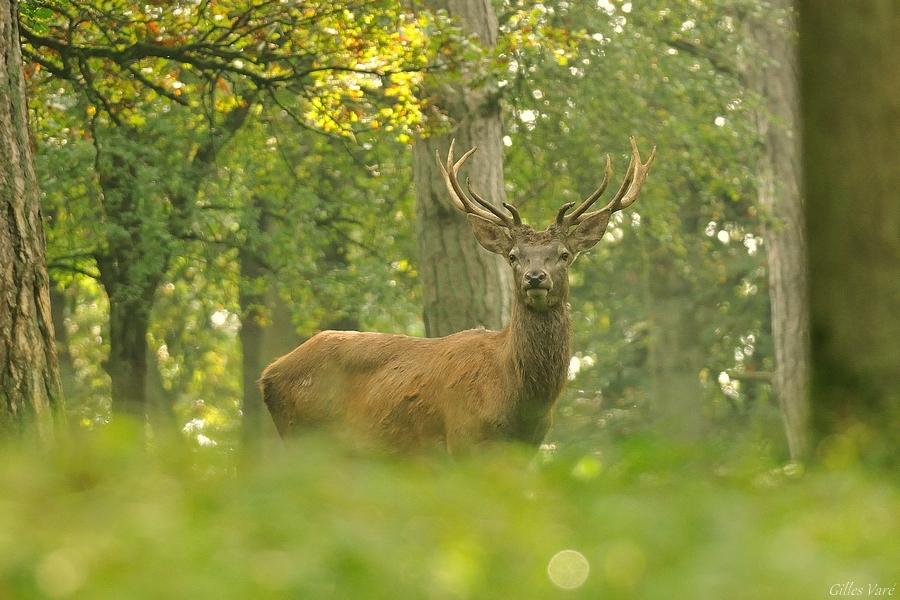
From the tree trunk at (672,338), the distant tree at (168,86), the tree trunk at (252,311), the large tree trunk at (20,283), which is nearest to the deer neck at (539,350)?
the distant tree at (168,86)

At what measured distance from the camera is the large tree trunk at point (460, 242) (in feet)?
46.9

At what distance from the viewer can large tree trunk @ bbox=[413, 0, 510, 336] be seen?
14.3 metres

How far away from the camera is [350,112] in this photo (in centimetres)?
1488

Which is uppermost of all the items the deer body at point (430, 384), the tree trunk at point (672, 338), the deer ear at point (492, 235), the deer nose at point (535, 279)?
the deer ear at point (492, 235)

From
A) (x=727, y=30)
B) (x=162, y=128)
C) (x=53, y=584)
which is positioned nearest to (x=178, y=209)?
(x=162, y=128)

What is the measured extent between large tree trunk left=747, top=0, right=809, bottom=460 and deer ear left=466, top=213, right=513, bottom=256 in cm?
1100

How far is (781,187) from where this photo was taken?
23219 millimetres

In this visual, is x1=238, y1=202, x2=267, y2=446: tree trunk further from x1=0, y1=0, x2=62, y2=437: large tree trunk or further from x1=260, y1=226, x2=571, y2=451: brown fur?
x1=0, y1=0, x2=62, y2=437: large tree trunk

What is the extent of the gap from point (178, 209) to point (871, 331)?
48.0 ft

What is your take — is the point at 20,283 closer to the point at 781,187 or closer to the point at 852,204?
the point at 852,204

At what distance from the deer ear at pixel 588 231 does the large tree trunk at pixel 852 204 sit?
432 cm

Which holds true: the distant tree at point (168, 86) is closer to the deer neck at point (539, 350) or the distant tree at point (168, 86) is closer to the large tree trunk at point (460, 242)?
the large tree trunk at point (460, 242)

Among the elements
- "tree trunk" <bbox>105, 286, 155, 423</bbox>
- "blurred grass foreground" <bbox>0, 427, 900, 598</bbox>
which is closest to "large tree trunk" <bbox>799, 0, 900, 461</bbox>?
"blurred grass foreground" <bbox>0, 427, 900, 598</bbox>

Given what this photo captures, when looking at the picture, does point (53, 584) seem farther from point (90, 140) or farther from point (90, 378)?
point (90, 378)
